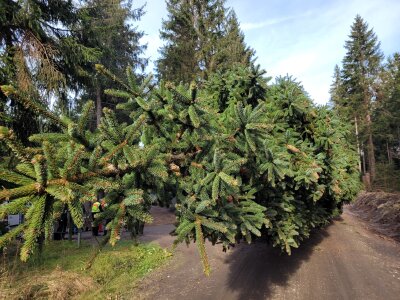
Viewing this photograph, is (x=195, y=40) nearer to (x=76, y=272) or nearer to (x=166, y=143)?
(x=76, y=272)

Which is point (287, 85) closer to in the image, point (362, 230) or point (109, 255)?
point (109, 255)

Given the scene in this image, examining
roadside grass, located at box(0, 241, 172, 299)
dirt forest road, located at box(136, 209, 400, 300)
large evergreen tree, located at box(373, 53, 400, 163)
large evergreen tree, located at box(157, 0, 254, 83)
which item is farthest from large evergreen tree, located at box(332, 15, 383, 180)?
roadside grass, located at box(0, 241, 172, 299)

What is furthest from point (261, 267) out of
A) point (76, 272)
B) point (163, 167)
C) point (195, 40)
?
point (195, 40)

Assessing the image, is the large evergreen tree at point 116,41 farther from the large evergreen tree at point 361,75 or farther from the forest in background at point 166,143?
the large evergreen tree at point 361,75

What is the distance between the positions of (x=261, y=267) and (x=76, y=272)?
4909 mm

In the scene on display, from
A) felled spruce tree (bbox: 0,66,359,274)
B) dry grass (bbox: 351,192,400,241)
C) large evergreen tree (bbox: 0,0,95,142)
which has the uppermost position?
large evergreen tree (bbox: 0,0,95,142)

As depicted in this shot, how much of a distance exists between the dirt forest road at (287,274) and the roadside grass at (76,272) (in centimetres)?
59

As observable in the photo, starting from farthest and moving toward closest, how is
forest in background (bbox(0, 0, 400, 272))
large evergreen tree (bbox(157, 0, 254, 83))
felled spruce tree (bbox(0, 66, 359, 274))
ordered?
large evergreen tree (bbox(157, 0, 254, 83)) → forest in background (bbox(0, 0, 400, 272)) → felled spruce tree (bbox(0, 66, 359, 274))

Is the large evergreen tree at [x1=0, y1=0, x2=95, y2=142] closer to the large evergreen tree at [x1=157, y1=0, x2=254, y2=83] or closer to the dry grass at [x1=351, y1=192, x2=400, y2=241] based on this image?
the large evergreen tree at [x1=157, y1=0, x2=254, y2=83]

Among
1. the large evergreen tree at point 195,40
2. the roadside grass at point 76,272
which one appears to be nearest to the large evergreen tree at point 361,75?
the large evergreen tree at point 195,40

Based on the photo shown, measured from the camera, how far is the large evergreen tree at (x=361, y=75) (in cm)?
3994

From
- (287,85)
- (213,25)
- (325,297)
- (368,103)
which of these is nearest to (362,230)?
(325,297)

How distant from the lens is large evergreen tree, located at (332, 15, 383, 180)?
131 feet

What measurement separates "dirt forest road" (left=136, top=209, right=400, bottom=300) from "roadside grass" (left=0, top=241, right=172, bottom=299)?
0.59 m
